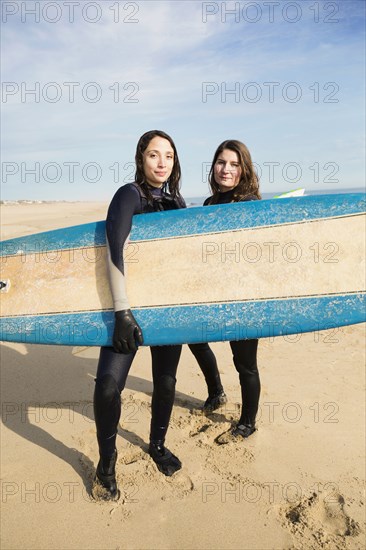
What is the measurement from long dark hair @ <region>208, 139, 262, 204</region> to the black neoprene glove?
103 cm

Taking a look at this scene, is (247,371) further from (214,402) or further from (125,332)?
(125,332)

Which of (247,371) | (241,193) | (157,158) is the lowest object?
(247,371)

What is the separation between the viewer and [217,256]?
238 cm

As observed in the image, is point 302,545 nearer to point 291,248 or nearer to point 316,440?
point 316,440

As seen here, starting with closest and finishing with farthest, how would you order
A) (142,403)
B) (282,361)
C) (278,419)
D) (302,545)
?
(302,545) → (278,419) → (142,403) → (282,361)

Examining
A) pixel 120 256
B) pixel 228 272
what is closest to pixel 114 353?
pixel 120 256

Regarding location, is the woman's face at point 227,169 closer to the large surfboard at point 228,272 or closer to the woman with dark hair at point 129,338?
the large surfboard at point 228,272

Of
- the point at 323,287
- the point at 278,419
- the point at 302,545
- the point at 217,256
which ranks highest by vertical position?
the point at 217,256

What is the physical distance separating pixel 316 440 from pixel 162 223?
5.43 feet

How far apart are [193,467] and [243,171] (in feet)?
5.62

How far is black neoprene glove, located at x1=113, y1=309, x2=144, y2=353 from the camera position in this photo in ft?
6.22

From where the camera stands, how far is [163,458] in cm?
227

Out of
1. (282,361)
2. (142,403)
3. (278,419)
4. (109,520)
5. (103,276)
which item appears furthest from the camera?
(282,361)

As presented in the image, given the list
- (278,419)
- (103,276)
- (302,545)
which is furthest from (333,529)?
(103,276)
